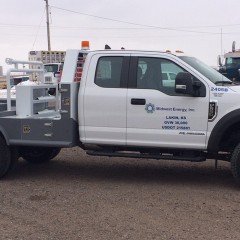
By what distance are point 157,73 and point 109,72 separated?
2.33 feet

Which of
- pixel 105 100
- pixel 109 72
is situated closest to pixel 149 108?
pixel 105 100

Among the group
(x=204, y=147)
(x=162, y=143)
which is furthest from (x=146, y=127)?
(x=204, y=147)

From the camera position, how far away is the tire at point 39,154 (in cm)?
844

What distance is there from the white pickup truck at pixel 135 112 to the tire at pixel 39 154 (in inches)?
44.9

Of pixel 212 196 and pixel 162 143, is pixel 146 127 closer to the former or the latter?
pixel 162 143

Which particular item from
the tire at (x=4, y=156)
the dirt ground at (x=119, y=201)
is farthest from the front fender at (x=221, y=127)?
the tire at (x=4, y=156)

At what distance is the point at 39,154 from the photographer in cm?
852

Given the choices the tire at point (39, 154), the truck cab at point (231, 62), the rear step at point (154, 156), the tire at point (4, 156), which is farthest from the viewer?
the truck cab at point (231, 62)

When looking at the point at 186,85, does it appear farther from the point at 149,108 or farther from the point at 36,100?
the point at 36,100

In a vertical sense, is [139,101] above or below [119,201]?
above

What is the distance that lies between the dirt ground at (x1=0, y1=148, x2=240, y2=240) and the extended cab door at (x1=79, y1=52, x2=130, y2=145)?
75cm

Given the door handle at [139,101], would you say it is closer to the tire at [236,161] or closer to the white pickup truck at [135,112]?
the white pickup truck at [135,112]

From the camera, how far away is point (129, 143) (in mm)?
6871

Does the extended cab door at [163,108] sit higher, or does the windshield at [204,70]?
the windshield at [204,70]
